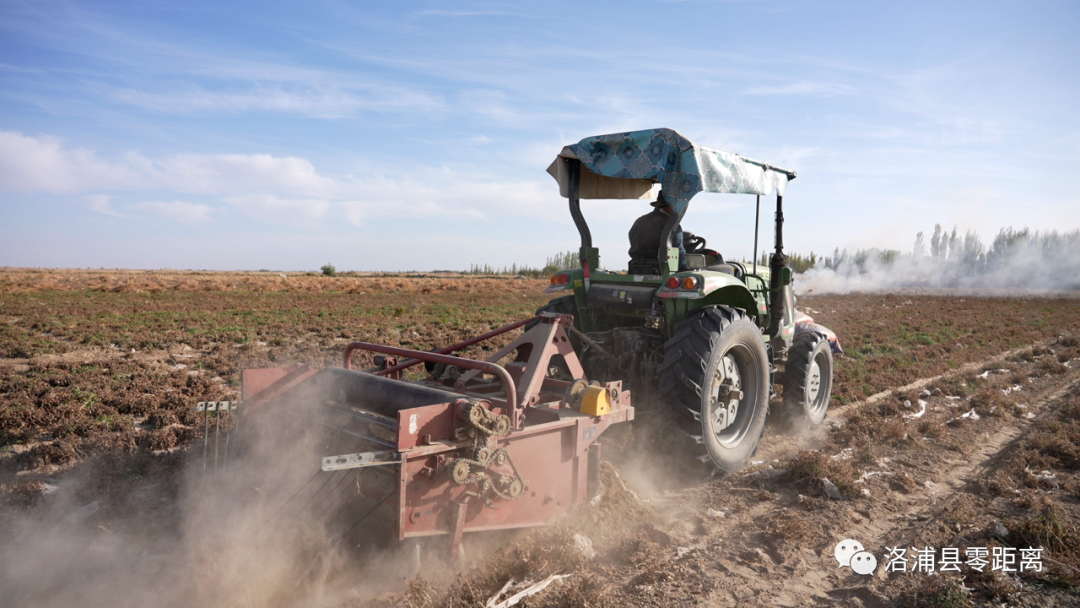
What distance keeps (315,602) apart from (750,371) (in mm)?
4145

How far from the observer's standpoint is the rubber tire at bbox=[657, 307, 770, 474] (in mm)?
4797

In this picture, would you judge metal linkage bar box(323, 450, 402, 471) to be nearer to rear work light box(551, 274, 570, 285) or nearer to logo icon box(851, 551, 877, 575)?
logo icon box(851, 551, 877, 575)

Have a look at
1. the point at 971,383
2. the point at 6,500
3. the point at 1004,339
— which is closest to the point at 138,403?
the point at 6,500

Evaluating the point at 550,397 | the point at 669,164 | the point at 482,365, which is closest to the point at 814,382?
the point at 669,164

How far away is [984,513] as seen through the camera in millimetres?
4645

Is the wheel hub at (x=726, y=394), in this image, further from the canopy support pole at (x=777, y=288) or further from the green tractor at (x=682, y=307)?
the canopy support pole at (x=777, y=288)

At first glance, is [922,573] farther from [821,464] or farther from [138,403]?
[138,403]

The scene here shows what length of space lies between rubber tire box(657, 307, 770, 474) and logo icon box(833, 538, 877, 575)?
1.17 meters

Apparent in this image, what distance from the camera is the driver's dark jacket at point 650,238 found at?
582cm

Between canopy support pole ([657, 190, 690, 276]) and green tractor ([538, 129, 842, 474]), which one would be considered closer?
green tractor ([538, 129, 842, 474])

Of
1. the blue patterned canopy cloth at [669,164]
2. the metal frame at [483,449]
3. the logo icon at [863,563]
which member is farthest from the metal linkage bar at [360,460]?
the blue patterned canopy cloth at [669,164]

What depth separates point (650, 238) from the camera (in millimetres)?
5875

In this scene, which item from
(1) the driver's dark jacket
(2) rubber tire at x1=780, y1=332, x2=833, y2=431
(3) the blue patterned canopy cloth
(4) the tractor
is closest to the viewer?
(4) the tractor

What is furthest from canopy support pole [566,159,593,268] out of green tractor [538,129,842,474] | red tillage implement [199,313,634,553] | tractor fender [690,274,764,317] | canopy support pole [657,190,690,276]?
red tillage implement [199,313,634,553]
